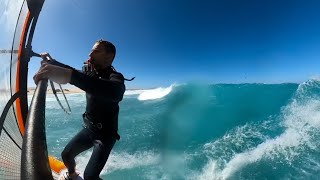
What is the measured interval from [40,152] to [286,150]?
11926 mm

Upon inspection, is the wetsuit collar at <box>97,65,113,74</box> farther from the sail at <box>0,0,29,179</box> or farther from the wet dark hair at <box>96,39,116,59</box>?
the sail at <box>0,0,29,179</box>

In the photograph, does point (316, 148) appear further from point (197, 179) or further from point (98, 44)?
point (98, 44)

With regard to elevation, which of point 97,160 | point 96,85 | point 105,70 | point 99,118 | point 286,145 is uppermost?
point 105,70

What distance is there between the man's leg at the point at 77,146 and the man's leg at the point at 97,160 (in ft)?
0.87

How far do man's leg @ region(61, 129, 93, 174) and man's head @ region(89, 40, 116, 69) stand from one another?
2.50 feet

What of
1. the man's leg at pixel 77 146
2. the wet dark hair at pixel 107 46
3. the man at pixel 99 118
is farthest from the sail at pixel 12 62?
the wet dark hair at pixel 107 46

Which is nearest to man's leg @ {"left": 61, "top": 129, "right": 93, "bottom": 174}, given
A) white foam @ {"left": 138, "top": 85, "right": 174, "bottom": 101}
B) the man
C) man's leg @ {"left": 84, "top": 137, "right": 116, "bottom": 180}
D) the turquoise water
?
the man

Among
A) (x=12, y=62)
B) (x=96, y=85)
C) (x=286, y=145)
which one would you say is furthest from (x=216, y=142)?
(x=96, y=85)

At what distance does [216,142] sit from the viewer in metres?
13.1

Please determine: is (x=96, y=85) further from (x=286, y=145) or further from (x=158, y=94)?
(x=158, y=94)

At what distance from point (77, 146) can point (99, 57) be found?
3.49 feet

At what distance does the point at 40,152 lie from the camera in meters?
0.85

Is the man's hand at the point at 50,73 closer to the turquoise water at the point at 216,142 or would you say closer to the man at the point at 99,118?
the man at the point at 99,118

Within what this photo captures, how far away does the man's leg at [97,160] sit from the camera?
2389mm
